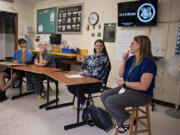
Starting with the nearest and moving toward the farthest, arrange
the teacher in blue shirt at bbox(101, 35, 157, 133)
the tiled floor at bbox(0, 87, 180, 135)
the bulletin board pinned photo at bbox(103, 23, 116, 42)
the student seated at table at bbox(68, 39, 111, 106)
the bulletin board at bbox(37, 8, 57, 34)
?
the teacher in blue shirt at bbox(101, 35, 157, 133) → the tiled floor at bbox(0, 87, 180, 135) → the student seated at table at bbox(68, 39, 111, 106) → the bulletin board pinned photo at bbox(103, 23, 116, 42) → the bulletin board at bbox(37, 8, 57, 34)

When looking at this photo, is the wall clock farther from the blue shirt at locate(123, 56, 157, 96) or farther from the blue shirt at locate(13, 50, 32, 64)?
the blue shirt at locate(123, 56, 157, 96)

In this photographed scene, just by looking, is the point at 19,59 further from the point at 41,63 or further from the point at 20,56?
the point at 41,63

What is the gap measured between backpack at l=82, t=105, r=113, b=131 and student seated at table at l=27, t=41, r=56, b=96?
1.41 meters

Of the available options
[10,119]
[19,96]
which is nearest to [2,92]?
[19,96]

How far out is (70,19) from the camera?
16.5ft

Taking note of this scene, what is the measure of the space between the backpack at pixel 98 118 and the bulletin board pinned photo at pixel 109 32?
2.26 meters

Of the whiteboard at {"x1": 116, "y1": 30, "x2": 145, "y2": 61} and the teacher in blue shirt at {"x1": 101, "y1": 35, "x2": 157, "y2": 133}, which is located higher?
the whiteboard at {"x1": 116, "y1": 30, "x2": 145, "y2": 61}

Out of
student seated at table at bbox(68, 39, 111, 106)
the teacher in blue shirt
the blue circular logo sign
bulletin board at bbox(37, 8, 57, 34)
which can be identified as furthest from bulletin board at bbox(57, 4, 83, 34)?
the teacher in blue shirt

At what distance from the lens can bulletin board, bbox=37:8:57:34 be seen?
5.54m

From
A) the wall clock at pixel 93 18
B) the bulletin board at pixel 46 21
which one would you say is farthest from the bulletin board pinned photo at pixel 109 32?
the bulletin board at pixel 46 21

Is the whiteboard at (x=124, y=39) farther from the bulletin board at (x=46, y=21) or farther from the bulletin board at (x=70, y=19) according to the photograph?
the bulletin board at (x=46, y=21)

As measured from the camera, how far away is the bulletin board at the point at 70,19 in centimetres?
480

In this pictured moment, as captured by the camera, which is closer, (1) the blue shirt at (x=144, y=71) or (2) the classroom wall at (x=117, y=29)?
(1) the blue shirt at (x=144, y=71)

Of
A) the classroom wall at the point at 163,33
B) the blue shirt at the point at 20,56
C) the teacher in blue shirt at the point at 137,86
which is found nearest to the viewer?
the teacher in blue shirt at the point at 137,86
